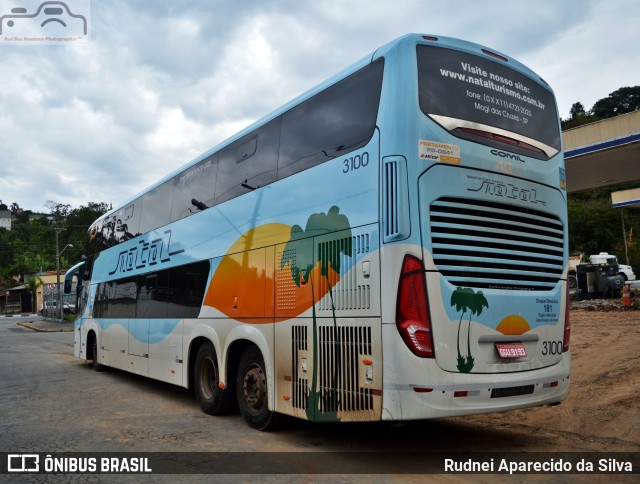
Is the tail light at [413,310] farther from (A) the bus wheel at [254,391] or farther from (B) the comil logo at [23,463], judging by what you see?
(B) the comil logo at [23,463]

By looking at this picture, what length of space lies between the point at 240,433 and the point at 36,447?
7.50 feet

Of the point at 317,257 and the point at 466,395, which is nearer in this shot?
the point at 466,395

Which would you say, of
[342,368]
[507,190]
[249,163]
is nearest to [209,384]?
[249,163]

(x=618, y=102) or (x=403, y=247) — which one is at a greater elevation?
(x=618, y=102)

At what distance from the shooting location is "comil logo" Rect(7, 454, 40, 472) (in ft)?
18.2

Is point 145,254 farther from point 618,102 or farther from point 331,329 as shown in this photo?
point 618,102

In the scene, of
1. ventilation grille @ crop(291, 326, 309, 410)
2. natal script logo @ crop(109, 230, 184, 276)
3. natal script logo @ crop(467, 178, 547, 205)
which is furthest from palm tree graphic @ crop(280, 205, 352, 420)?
natal script logo @ crop(109, 230, 184, 276)

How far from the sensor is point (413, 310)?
5.07 metres

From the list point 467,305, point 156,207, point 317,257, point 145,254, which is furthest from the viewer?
point 145,254

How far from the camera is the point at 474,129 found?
5.68 m

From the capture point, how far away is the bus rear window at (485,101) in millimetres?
5551

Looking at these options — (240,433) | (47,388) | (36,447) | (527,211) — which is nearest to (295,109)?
(527,211)

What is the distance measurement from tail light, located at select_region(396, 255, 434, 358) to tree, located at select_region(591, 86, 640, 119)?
226ft

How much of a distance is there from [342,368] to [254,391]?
6.92 feet
